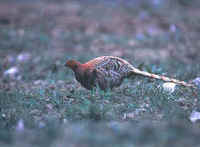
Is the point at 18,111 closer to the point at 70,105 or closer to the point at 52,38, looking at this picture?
the point at 70,105

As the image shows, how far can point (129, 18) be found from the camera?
14.7m

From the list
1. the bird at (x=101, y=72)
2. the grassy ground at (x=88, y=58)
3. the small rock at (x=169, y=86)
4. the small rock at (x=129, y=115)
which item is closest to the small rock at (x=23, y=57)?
the grassy ground at (x=88, y=58)

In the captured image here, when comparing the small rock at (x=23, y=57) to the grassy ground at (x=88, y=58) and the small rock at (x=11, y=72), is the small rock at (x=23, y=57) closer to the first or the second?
the grassy ground at (x=88, y=58)

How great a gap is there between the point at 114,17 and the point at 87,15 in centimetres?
104

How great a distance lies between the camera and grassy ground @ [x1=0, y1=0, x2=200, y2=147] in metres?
4.11

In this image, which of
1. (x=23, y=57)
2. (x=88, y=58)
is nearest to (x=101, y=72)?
(x=88, y=58)

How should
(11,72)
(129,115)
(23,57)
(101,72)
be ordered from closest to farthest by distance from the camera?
(129,115) → (101,72) → (11,72) → (23,57)

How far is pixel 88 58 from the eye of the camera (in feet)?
32.8

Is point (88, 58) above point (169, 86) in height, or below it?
above

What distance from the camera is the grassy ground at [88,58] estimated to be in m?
4.11

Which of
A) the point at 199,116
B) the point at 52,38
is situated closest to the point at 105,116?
the point at 199,116

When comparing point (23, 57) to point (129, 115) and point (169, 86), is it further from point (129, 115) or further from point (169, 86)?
point (129, 115)

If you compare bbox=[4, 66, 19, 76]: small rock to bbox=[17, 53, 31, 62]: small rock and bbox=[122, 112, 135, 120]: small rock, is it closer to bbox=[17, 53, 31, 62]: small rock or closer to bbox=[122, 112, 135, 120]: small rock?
bbox=[17, 53, 31, 62]: small rock

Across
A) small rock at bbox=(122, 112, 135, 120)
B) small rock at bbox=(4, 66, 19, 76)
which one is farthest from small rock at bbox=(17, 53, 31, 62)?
small rock at bbox=(122, 112, 135, 120)
